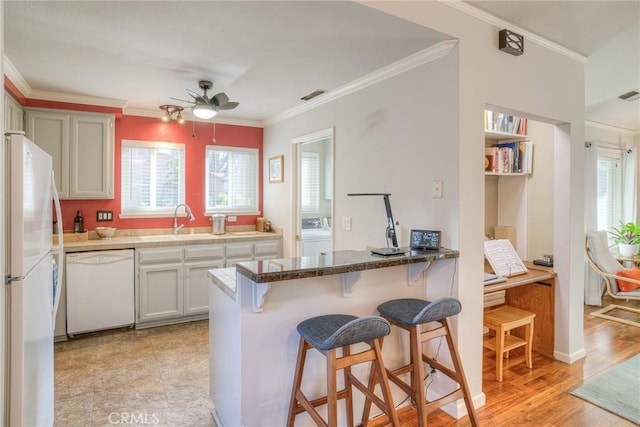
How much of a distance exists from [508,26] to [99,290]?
423cm

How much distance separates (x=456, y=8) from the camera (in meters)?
2.23

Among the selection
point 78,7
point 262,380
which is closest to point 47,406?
point 262,380

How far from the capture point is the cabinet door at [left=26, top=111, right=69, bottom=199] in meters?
3.54

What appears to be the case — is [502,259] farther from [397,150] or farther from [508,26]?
[508,26]

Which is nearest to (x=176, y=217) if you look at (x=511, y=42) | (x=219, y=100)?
(x=219, y=100)

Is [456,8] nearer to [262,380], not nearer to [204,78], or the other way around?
[204,78]

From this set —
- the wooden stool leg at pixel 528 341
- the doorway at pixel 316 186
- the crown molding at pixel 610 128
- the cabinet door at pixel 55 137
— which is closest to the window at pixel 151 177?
the cabinet door at pixel 55 137

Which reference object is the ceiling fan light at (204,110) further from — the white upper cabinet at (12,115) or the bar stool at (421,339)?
the bar stool at (421,339)

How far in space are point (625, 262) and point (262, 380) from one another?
5.78m

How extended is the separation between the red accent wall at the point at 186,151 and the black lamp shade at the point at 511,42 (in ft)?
10.8

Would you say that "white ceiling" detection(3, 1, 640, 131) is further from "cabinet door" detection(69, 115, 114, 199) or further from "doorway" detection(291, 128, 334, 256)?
"doorway" detection(291, 128, 334, 256)

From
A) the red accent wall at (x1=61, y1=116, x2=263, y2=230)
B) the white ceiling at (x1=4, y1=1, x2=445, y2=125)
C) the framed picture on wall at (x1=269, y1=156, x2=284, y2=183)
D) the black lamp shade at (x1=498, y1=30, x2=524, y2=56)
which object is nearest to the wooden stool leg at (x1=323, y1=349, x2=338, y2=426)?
the white ceiling at (x1=4, y1=1, x2=445, y2=125)

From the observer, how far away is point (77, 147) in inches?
147

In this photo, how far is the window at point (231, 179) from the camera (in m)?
4.75
